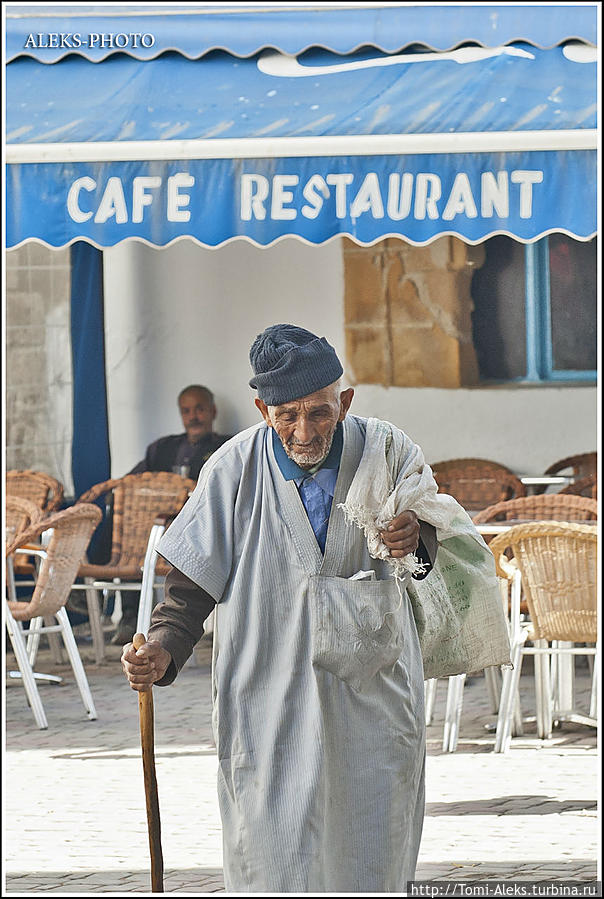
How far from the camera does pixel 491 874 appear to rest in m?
4.85

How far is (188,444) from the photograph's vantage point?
10.7 m

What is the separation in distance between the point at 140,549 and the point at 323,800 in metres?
6.05

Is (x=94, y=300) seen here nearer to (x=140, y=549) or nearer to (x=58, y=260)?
(x=58, y=260)

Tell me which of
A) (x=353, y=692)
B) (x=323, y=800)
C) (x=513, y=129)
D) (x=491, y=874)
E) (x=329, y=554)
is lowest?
(x=491, y=874)

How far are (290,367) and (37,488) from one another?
7.23m

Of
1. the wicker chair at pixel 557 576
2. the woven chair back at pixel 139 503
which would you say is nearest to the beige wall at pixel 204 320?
the woven chair back at pixel 139 503

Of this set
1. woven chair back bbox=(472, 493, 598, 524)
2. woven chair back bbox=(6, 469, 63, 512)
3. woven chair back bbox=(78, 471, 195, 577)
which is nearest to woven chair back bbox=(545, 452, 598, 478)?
woven chair back bbox=(472, 493, 598, 524)

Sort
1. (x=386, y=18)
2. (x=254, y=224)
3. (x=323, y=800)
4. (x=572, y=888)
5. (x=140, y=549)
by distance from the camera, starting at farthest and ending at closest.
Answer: (x=140, y=549)
(x=386, y=18)
(x=254, y=224)
(x=572, y=888)
(x=323, y=800)

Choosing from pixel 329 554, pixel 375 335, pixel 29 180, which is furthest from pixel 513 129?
pixel 329 554

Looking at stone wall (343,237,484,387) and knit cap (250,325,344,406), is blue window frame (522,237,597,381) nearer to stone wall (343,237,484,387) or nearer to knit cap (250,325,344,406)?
stone wall (343,237,484,387)

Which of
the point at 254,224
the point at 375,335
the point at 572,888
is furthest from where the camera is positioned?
the point at 375,335

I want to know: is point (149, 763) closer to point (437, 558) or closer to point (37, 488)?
point (437, 558)

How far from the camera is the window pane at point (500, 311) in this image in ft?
34.6

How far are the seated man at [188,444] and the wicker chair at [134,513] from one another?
0.81 metres
